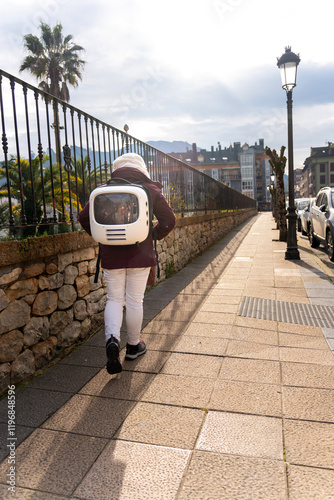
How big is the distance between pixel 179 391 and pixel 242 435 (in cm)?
70

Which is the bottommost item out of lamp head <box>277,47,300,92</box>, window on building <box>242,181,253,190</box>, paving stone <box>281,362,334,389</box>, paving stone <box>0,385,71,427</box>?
paving stone <box>281,362,334,389</box>

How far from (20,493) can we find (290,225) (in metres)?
9.01

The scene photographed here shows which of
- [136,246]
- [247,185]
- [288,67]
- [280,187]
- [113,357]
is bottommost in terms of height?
[113,357]

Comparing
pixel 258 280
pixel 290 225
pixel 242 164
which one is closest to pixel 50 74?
pixel 290 225

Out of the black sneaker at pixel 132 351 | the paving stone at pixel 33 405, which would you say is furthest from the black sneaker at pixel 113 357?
the black sneaker at pixel 132 351

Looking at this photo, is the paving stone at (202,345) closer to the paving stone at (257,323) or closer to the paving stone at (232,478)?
the paving stone at (257,323)

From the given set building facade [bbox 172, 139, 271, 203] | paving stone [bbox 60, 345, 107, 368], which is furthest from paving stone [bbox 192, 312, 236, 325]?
building facade [bbox 172, 139, 271, 203]

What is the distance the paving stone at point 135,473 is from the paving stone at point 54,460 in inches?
2.7

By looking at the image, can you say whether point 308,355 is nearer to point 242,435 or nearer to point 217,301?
point 242,435

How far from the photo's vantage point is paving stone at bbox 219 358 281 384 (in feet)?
10.7

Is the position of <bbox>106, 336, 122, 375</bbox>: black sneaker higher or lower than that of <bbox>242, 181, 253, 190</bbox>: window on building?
lower

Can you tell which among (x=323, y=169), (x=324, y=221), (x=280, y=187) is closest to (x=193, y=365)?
(x=324, y=221)

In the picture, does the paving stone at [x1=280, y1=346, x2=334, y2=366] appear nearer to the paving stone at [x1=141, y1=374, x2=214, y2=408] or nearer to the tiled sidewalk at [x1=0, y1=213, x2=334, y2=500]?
the tiled sidewalk at [x1=0, y1=213, x2=334, y2=500]

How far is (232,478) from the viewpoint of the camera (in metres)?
2.07
